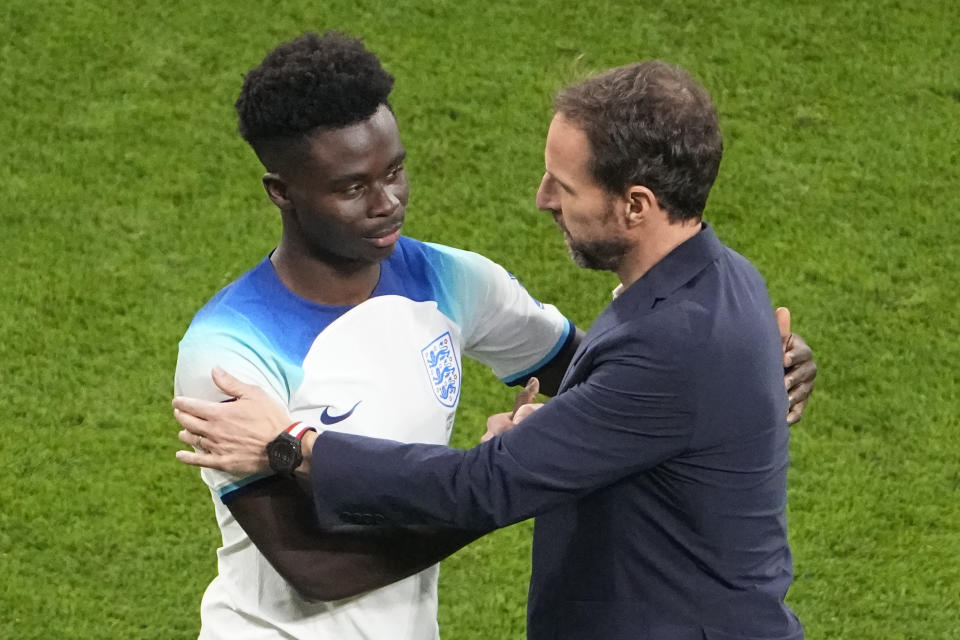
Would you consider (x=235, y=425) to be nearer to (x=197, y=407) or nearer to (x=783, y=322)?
(x=197, y=407)

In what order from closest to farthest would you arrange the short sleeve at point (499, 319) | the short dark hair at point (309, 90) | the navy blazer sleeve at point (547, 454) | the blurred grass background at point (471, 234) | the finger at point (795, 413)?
the navy blazer sleeve at point (547, 454), the short dark hair at point (309, 90), the finger at point (795, 413), the short sleeve at point (499, 319), the blurred grass background at point (471, 234)

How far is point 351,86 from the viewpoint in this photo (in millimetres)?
2984

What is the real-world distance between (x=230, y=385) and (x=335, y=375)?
28 centimetres

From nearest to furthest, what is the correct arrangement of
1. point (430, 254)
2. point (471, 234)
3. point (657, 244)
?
point (657, 244)
point (430, 254)
point (471, 234)

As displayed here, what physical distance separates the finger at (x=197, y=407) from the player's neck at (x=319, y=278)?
348 millimetres

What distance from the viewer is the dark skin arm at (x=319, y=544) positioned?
2908mm

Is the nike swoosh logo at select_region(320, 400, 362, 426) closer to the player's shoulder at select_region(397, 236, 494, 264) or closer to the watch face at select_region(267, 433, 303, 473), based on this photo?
the watch face at select_region(267, 433, 303, 473)

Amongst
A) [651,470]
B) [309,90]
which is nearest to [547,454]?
[651,470]

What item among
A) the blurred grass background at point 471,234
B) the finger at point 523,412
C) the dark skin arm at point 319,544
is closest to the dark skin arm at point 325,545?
the dark skin arm at point 319,544

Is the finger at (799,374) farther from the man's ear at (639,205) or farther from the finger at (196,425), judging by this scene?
the finger at (196,425)

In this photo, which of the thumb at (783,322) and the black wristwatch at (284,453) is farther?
the thumb at (783,322)

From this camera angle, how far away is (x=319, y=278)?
3117mm

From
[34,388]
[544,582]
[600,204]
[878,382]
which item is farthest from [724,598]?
[34,388]

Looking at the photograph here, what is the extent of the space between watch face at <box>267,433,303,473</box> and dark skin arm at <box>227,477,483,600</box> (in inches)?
4.2
